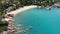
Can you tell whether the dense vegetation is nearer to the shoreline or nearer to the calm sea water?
the shoreline

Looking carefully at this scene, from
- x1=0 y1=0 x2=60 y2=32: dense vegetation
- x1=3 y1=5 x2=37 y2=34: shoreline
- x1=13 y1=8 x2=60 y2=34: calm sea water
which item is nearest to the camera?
x1=3 y1=5 x2=37 y2=34: shoreline

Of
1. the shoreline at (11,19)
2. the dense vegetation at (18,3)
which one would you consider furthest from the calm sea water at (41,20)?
the dense vegetation at (18,3)

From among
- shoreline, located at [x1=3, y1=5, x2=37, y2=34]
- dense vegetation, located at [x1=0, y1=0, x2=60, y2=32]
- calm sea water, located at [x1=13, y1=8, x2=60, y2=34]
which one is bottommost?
calm sea water, located at [x1=13, y1=8, x2=60, y2=34]

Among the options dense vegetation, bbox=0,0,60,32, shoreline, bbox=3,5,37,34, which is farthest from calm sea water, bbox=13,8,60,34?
dense vegetation, bbox=0,0,60,32

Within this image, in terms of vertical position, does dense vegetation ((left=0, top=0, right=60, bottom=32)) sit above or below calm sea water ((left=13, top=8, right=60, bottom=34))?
above

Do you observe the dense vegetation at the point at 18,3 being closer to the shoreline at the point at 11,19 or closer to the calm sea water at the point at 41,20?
the shoreline at the point at 11,19

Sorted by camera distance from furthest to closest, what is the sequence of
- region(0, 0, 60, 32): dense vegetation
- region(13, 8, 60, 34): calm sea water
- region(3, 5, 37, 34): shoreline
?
1. region(0, 0, 60, 32): dense vegetation
2. region(13, 8, 60, 34): calm sea water
3. region(3, 5, 37, 34): shoreline

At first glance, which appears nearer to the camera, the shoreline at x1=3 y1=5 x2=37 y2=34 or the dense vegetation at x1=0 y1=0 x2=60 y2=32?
the shoreline at x1=3 y1=5 x2=37 y2=34

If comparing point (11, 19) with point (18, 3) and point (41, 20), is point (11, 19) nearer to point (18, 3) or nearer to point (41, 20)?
point (41, 20)

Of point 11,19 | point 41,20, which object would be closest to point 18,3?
point 11,19

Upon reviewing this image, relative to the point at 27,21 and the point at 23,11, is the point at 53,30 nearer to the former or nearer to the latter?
the point at 27,21
